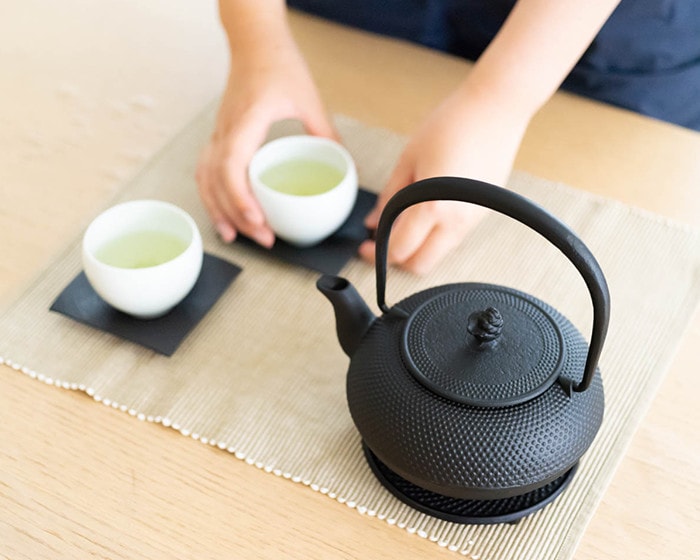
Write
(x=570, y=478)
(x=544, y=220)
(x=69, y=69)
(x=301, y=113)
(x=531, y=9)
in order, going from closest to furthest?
1. (x=544, y=220)
2. (x=570, y=478)
3. (x=531, y=9)
4. (x=301, y=113)
5. (x=69, y=69)

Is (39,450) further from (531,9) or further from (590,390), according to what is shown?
(531,9)

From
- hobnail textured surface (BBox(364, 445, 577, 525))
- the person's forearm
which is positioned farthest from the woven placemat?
the person's forearm

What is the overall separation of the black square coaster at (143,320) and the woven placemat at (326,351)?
0.04ft

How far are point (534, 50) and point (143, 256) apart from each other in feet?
1.37

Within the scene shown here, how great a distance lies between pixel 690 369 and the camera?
2.48 feet

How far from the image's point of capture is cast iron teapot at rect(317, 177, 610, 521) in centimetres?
58

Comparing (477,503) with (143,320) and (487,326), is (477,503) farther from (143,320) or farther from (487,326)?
(143,320)

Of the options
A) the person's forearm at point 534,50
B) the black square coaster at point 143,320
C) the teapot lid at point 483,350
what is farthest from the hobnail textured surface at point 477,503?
the person's forearm at point 534,50

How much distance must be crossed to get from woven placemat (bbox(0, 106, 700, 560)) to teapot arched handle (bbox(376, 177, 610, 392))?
149mm

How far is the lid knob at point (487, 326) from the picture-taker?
585 mm

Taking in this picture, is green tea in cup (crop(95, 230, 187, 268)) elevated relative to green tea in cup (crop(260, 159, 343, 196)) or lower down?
lower down

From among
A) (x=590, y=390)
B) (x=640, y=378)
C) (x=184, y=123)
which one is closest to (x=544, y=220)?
(x=590, y=390)

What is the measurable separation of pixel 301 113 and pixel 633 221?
365 millimetres

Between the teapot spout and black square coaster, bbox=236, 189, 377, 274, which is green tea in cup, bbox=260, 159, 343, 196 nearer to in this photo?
black square coaster, bbox=236, 189, 377, 274
